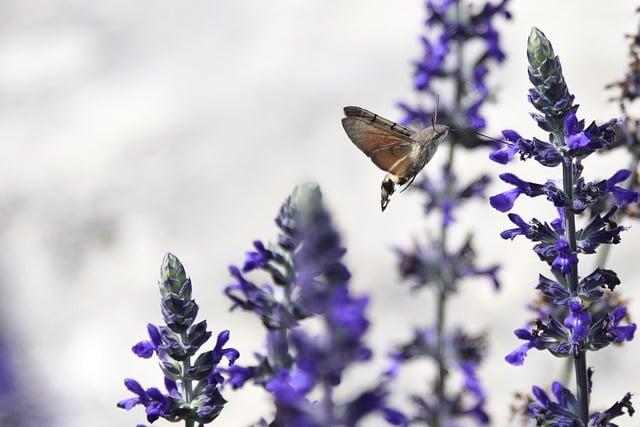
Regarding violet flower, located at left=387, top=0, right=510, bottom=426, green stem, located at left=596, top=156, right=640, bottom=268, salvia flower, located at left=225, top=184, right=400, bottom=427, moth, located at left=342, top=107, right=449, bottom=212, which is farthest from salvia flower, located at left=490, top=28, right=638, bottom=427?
violet flower, located at left=387, top=0, right=510, bottom=426

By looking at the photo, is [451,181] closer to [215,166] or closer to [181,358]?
[181,358]

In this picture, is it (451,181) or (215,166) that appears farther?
(215,166)

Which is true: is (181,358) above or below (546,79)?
below

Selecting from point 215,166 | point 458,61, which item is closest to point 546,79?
point 458,61

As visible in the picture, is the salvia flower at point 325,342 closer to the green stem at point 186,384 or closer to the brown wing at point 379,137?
the green stem at point 186,384

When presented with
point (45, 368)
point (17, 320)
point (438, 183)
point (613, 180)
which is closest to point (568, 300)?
point (613, 180)

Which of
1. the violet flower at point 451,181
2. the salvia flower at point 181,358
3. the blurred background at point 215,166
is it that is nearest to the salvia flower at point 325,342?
the salvia flower at point 181,358
